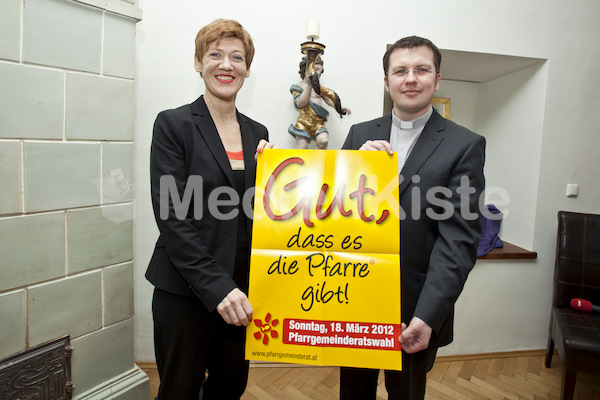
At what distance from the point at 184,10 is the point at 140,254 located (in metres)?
1.38

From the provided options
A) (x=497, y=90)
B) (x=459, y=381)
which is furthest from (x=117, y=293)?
(x=497, y=90)

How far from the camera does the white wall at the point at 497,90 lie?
1.98 m

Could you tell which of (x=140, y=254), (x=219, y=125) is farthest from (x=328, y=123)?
(x=140, y=254)

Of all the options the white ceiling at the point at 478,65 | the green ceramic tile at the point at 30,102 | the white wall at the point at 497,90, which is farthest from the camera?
the white ceiling at the point at 478,65

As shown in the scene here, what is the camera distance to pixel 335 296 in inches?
37.6

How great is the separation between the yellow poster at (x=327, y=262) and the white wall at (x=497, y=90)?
1.17 meters

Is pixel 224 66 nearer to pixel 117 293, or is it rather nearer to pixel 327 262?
pixel 327 262

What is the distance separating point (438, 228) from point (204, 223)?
668 millimetres

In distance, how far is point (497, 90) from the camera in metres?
2.68

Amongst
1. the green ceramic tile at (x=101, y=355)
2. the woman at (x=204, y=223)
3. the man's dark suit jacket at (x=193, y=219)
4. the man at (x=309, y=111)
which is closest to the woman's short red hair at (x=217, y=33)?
the woman at (x=204, y=223)

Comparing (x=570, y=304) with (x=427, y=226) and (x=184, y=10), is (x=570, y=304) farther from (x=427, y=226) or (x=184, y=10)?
(x=184, y=10)

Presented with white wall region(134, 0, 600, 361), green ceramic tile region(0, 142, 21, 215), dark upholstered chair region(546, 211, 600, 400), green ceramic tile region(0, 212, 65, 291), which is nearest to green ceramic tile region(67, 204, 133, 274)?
green ceramic tile region(0, 212, 65, 291)

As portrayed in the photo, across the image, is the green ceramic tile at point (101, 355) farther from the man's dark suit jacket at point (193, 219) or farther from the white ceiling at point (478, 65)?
the white ceiling at point (478, 65)

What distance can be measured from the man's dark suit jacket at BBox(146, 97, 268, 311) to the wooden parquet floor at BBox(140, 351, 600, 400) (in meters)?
1.24
